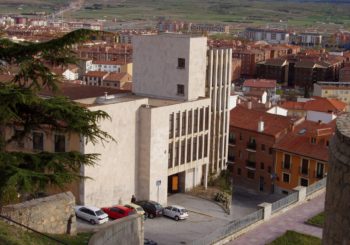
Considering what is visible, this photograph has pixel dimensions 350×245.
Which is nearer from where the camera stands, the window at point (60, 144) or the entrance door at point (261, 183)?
the window at point (60, 144)

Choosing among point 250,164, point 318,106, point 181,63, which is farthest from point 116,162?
point 318,106

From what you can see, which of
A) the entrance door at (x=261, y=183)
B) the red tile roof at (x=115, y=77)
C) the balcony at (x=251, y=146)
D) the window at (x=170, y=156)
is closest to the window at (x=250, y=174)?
the entrance door at (x=261, y=183)

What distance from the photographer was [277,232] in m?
19.0

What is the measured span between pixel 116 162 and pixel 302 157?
1395cm

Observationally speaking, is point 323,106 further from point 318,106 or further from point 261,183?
point 261,183

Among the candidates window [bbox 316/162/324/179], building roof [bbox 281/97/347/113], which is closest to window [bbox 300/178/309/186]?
window [bbox 316/162/324/179]

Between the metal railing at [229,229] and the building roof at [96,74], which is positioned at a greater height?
the metal railing at [229,229]

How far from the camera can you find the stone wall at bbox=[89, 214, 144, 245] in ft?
54.6

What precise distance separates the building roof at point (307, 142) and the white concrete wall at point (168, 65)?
800 cm

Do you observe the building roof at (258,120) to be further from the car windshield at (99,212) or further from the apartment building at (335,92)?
the apartment building at (335,92)

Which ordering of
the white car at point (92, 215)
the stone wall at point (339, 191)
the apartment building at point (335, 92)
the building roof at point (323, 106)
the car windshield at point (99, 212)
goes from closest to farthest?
the stone wall at point (339, 191) → the white car at point (92, 215) → the car windshield at point (99, 212) → the building roof at point (323, 106) → the apartment building at point (335, 92)

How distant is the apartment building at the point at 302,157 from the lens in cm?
3909

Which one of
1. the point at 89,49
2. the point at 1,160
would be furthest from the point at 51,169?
the point at 89,49

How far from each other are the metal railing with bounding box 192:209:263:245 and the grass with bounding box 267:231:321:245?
1.10 m
